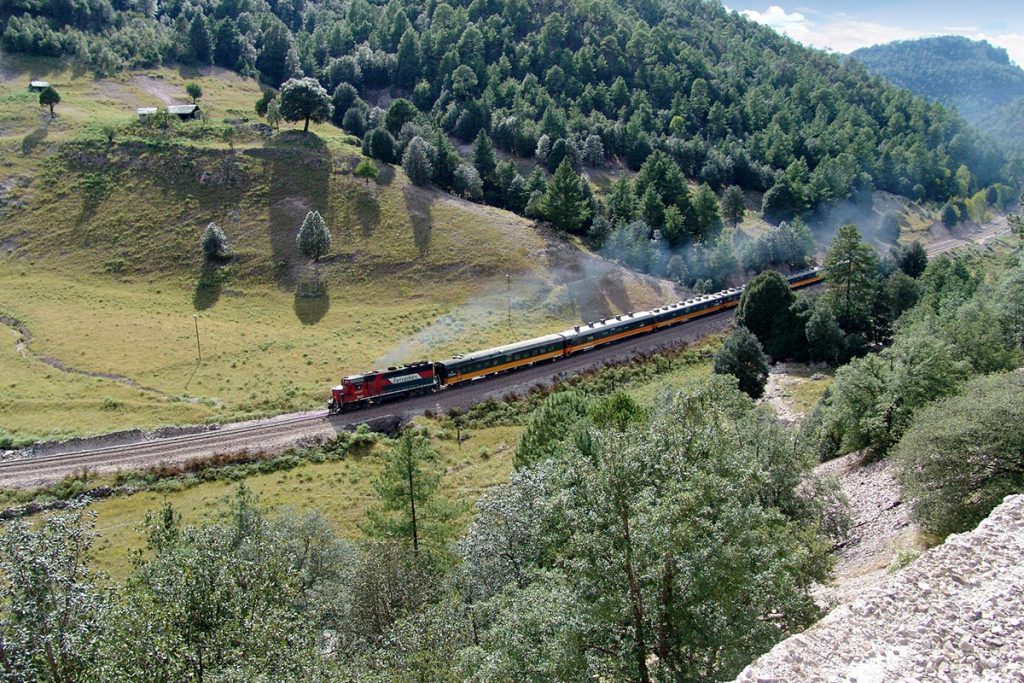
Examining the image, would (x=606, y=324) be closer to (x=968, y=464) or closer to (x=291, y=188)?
(x=968, y=464)

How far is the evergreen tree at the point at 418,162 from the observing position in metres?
97.2

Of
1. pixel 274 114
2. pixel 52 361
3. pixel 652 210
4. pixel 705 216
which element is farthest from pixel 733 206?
pixel 52 361

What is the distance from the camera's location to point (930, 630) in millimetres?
14891

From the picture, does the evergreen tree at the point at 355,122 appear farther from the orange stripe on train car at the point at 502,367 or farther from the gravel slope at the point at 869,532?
the gravel slope at the point at 869,532

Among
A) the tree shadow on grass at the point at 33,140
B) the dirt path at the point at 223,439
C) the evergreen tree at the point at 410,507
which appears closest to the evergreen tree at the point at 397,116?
the tree shadow on grass at the point at 33,140

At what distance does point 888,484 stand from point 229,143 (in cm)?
9562

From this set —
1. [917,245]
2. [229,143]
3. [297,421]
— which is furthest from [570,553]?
[229,143]

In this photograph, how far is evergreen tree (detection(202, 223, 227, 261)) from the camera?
82.6 meters

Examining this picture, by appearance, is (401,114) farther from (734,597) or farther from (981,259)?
(734,597)

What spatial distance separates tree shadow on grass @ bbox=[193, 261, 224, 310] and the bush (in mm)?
69609

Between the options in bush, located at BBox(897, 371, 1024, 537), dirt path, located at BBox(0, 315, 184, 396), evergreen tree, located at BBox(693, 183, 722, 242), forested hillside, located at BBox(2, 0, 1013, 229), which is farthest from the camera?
forested hillside, located at BBox(2, 0, 1013, 229)

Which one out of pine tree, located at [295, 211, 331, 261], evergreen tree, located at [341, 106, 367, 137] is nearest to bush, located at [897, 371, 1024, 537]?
pine tree, located at [295, 211, 331, 261]

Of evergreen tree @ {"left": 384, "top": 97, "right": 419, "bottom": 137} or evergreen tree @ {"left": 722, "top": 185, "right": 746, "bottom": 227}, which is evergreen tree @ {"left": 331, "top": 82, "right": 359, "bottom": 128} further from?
evergreen tree @ {"left": 722, "top": 185, "right": 746, "bottom": 227}

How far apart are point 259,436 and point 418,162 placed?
54958mm
